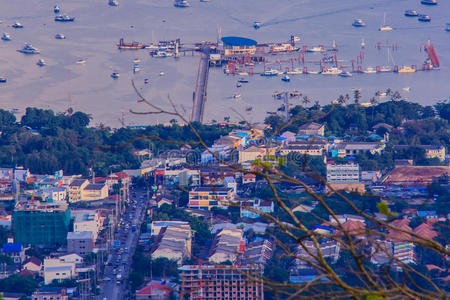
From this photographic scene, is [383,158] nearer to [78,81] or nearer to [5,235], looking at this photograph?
[5,235]

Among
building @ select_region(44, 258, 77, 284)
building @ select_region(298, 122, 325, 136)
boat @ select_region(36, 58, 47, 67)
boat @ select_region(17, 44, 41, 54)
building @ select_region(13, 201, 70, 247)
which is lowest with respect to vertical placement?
building @ select_region(44, 258, 77, 284)

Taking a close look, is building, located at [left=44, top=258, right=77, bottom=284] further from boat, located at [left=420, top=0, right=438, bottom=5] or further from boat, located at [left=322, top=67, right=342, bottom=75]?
boat, located at [left=420, top=0, right=438, bottom=5]

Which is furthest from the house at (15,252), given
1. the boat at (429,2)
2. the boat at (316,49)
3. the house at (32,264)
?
the boat at (429,2)

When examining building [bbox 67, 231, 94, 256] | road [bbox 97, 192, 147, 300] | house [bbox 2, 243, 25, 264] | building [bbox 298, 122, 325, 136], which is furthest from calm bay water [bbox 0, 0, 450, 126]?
house [bbox 2, 243, 25, 264]

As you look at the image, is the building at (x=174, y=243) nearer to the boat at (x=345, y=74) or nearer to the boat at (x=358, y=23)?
the boat at (x=345, y=74)

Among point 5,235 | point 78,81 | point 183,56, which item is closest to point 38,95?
point 78,81

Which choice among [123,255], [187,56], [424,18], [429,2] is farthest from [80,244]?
[429,2]
